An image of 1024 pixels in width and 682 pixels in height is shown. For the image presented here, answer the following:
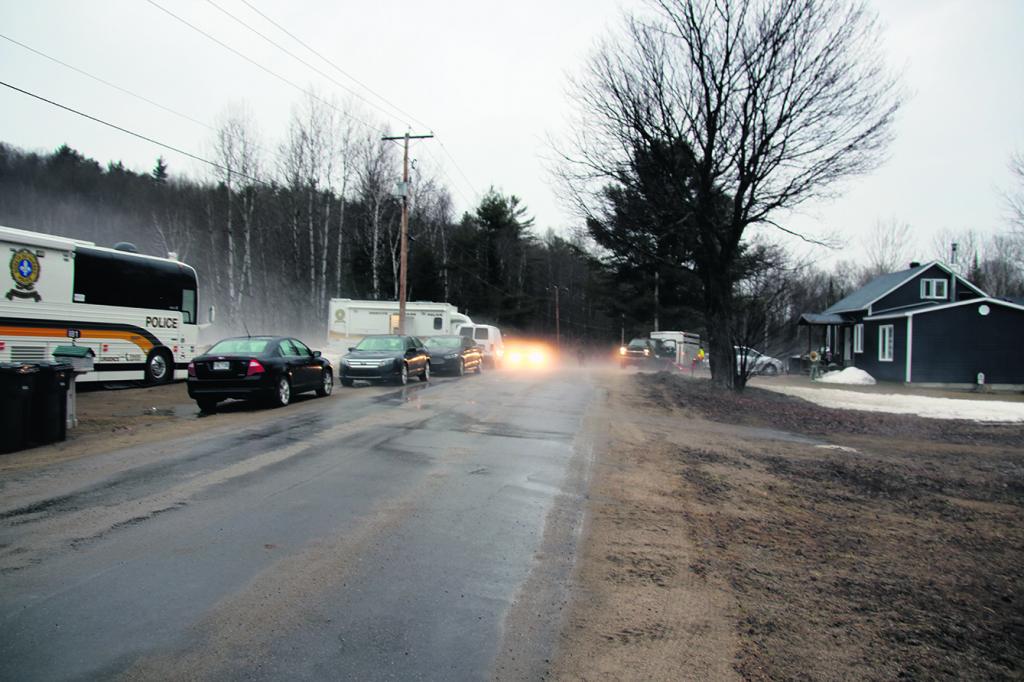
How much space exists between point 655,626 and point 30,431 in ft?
31.2

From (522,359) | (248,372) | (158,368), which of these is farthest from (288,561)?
(522,359)

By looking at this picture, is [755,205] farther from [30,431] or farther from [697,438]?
[30,431]

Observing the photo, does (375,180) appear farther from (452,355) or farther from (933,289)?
(933,289)

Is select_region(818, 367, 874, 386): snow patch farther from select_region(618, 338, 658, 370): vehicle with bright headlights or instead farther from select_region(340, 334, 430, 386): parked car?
select_region(340, 334, 430, 386): parked car

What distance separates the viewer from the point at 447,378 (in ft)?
79.7

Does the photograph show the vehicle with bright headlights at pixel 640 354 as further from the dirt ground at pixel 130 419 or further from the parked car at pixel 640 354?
the dirt ground at pixel 130 419

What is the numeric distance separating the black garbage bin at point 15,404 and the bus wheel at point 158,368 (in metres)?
8.93

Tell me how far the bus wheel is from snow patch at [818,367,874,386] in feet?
88.9

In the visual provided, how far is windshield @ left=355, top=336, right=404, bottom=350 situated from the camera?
2077cm

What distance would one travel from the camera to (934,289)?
36906mm

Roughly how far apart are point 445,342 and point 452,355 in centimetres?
100

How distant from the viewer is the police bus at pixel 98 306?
46.8 ft

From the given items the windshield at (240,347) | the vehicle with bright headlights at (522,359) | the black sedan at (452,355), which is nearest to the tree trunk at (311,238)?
the vehicle with bright headlights at (522,359)

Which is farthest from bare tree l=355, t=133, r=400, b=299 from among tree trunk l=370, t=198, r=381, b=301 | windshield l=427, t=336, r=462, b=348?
windshield l=427, t=336, r=462, b=348
